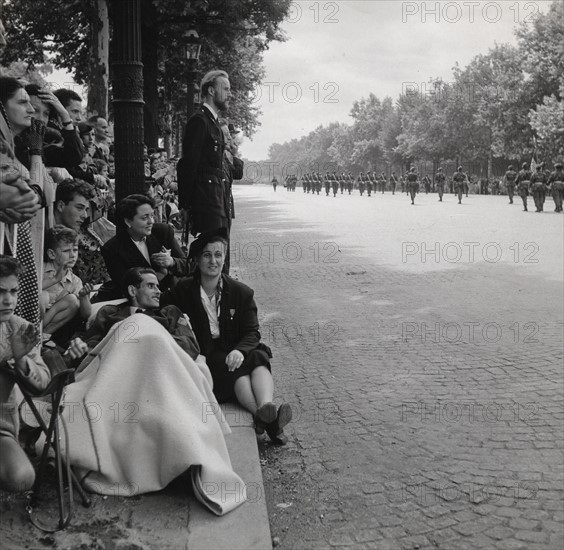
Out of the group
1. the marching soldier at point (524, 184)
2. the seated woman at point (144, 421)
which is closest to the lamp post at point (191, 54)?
the seated woman at point (144, 421)

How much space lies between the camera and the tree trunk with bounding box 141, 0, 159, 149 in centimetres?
1616

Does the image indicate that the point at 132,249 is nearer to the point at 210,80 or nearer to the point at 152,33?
the point at 210,80

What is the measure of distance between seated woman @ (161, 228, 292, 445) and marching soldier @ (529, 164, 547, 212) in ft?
80.8

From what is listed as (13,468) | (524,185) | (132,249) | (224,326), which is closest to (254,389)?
(224,326)

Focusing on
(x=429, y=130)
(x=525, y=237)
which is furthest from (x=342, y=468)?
(x=429, y=130)

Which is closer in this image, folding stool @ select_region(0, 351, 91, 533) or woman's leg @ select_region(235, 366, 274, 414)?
folding stool @ select_region(0, 351, 91, 533)

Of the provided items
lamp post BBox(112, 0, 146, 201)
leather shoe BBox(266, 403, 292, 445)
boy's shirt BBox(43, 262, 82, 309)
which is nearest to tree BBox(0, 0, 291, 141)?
lamp post BBox(112, 0, 146, 201)

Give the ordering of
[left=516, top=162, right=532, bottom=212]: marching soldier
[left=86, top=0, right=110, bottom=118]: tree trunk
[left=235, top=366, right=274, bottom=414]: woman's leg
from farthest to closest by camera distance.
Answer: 1. [left=516, top=162, right=532, bottom=212]: marching soldier
2. [left=86, top=0, right=110, bottom=118]: tree trunk
3. [left=235, top=366, right=274, bottom=414]: woman's leg

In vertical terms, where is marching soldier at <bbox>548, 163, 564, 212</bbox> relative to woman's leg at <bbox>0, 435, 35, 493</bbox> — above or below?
above

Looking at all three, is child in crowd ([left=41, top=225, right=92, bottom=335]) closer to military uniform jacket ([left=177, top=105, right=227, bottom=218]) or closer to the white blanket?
the white blanket

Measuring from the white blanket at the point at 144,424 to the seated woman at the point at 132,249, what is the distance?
1688 mm

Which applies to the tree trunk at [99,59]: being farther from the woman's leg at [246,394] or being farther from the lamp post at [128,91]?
the woman's leg at [246,394]

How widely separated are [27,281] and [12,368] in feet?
2.81

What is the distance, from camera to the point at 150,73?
684 inches
